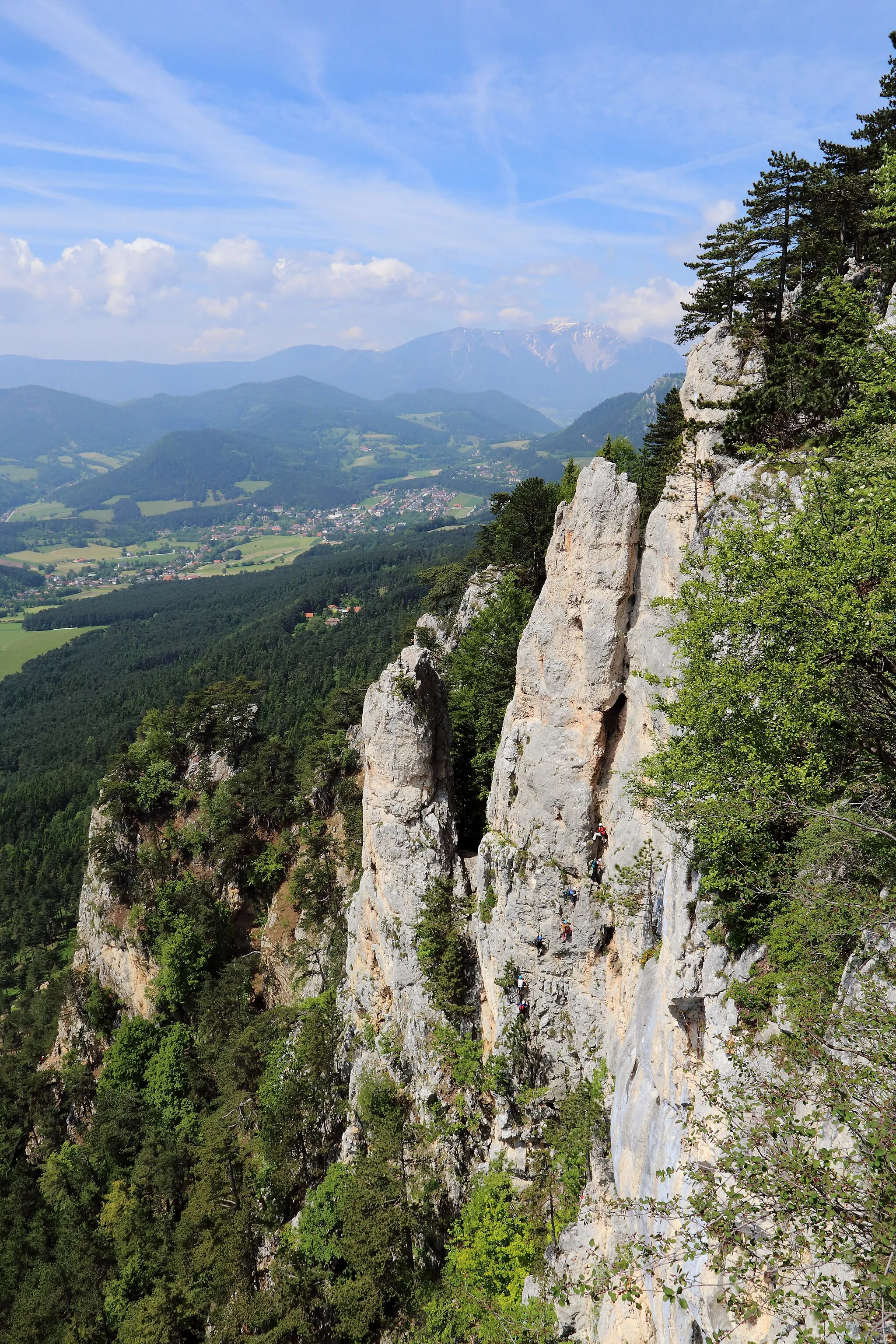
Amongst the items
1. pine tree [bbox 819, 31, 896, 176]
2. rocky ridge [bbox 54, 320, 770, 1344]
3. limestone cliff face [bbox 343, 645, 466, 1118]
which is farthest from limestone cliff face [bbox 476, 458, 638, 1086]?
pine tree [bbox 819, 31, 896, 176]

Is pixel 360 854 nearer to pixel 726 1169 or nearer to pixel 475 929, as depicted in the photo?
pixel 475 929

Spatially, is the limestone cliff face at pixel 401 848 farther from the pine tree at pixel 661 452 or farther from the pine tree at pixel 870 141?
the pine tree at pixel 870 141

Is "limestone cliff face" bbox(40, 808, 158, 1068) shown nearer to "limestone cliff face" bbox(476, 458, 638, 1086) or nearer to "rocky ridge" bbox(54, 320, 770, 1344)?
"rocky ridge" bbox(54, 320, 770, 1344)

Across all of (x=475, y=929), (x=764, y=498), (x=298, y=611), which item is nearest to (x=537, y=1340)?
(x=475, y=929)

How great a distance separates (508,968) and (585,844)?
6.43 m

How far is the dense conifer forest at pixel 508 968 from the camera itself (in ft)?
35.2

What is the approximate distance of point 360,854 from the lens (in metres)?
44.9

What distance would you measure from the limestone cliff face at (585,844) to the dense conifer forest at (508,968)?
1.18 m

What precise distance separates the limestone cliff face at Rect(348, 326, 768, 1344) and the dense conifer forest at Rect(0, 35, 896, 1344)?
1182mm

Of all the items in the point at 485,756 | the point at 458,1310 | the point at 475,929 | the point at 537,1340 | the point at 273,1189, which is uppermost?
the point at 485,756

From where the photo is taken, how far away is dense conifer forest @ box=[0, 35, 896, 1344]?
10.7 m

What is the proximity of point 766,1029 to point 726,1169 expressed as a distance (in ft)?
14.3

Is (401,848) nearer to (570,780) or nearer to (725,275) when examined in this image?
(570,780)

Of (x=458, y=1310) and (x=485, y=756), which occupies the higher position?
(x=485, y=756)
